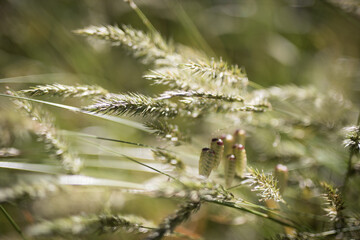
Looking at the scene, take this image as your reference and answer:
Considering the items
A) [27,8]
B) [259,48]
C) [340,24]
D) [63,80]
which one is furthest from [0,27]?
[340,24]

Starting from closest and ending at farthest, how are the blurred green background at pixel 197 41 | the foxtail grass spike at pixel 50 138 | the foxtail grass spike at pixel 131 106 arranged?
1. the foxtail grass spike at pixel 131 106
2. the foxtail grass spike at pixel 50 138
3. the blurred green background at pixel 197 41

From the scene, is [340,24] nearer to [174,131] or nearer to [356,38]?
[356,38]

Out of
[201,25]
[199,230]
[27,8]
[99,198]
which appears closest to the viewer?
[99,198]

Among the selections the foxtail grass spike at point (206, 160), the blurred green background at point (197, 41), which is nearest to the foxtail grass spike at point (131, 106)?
the foxtail grass spike at point (206, 160)

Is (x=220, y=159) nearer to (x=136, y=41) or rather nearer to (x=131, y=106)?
(x=131, y=106)

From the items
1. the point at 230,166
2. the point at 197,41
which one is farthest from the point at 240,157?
the point at 197,41

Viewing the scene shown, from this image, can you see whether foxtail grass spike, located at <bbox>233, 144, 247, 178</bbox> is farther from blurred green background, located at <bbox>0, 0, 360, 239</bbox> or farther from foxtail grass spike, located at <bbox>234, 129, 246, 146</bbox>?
blurred green background, located at <bbox>0, 0, 360, 239</bbox>

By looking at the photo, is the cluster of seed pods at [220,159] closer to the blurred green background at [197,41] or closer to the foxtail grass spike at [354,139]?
the foxtail grass spike at [354,139]

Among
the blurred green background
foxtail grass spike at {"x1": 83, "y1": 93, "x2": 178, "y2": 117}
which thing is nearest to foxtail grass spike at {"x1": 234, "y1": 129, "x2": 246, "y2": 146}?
foxtail grass spike at {"x1": 83, "y1": 93, "x2": 178, "y2": 117}
